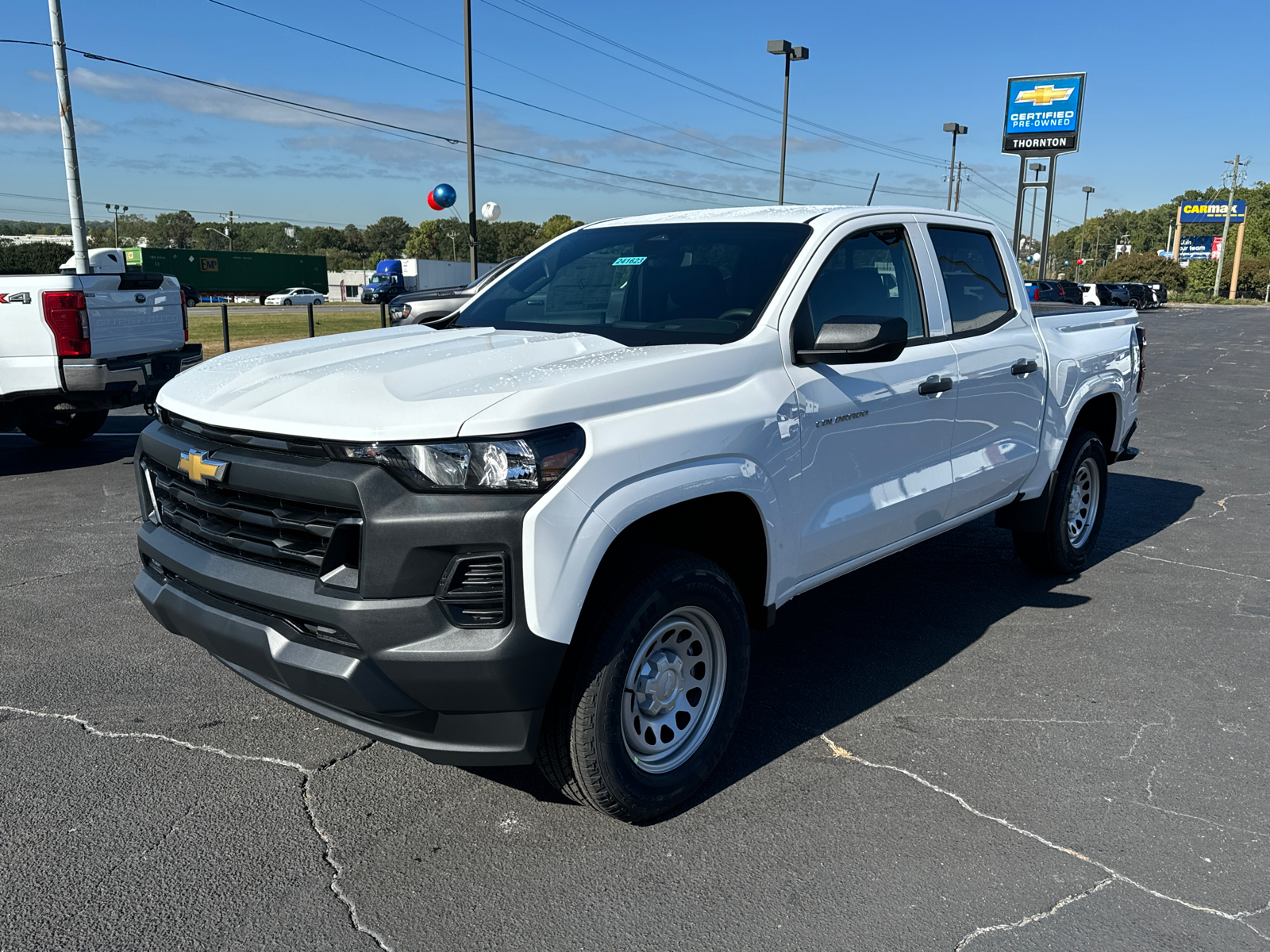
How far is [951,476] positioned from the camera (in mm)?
4371

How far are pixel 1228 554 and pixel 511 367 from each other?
5.30 m

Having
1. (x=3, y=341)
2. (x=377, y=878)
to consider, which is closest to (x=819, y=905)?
(x=377, y=878)

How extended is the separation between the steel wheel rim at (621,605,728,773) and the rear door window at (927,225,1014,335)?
80.4 inches

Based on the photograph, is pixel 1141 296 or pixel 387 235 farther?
pixel 387 235

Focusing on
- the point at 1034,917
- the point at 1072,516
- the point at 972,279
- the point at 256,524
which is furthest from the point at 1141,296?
the point at 256,524

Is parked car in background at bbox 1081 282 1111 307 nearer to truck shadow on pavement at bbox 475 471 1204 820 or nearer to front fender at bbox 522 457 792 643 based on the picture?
truck shadow on pavement at bbox 475 471 1204 820

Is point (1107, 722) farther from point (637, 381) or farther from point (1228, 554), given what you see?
point (1228, 554)

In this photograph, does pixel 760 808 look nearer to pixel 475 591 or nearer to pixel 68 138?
pixel 475 591

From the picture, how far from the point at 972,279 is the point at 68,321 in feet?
22.2

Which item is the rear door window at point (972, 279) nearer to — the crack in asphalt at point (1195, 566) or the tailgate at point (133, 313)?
the crack in asphalt at point (1195, 566)

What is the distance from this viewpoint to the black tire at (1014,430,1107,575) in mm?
5500

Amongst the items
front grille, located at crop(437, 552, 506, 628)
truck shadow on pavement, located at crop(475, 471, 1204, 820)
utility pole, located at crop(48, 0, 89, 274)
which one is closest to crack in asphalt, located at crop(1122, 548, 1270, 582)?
truck shadow on pavement, located at crop(475, 471, 1204, 820)

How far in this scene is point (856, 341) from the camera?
3.38 m

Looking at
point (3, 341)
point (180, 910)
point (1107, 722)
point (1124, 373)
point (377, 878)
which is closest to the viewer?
point (180, 910)
